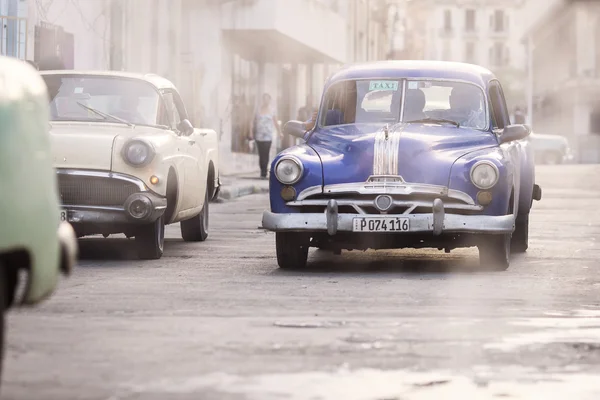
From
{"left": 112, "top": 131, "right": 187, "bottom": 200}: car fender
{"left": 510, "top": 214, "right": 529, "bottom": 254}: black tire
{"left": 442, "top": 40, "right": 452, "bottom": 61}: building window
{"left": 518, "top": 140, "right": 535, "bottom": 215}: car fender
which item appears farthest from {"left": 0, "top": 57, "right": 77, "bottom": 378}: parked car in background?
{"left": 442, "top": 40, "right": 452, "bottom": 61}: building window

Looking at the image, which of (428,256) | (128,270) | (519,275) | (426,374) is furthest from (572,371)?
(428,256)

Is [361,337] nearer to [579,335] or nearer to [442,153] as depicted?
[579,335]

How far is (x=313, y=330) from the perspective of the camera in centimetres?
779

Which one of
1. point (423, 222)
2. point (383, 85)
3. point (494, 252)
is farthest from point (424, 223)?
point (383, 85)

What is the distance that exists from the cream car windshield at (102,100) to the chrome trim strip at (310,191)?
2.11 m

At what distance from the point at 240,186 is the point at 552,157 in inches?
1292

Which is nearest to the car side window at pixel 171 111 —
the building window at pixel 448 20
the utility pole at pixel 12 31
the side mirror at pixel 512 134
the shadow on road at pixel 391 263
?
the shadow on road at pixel 391 263

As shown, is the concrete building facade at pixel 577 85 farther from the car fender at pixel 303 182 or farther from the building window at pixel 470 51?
the building window at pixel 470 51

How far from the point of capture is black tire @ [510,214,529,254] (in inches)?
530

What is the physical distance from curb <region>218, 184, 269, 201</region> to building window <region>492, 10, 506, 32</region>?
12965 cm

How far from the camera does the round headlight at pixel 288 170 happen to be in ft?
36.7

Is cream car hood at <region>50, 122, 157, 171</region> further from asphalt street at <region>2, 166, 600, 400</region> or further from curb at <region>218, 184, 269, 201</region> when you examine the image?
curb at <region>218, 184, 269, 201</region>

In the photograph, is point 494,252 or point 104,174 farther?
point 104,174

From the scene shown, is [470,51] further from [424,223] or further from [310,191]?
[424,223]
